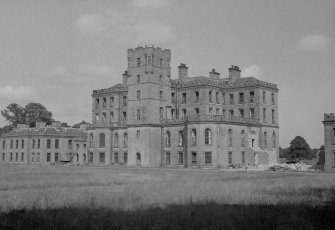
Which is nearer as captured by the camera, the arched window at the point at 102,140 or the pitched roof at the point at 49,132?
the arched window at the point at 102,140

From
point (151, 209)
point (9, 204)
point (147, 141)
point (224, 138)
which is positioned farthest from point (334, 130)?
point (9, 204)

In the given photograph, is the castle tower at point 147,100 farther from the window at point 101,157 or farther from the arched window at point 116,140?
the window at point 101,157

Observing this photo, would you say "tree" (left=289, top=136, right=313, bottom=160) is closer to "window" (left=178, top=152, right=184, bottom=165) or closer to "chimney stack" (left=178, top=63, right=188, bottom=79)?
"chimney stack" (left=178, top=63, right=188, bottom=79)

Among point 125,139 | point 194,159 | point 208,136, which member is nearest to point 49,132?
point 125,139

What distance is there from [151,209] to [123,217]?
236cm

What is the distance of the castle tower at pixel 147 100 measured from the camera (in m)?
68.9

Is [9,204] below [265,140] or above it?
below

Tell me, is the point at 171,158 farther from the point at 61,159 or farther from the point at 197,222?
the point at 197,222

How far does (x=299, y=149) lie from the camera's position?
337 ft

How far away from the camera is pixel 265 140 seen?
2884 inches

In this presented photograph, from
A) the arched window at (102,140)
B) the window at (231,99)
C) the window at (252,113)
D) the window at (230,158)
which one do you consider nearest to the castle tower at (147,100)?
the arched window at (102,140)

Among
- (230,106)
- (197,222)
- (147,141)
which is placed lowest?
(197,222)

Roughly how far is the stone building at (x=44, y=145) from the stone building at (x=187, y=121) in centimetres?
2124

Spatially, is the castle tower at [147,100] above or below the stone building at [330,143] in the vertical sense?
above
